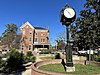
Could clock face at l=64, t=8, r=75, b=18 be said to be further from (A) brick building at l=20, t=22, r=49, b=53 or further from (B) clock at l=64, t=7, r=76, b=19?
(A) brick building at l=20, t=22, r=49, b=53

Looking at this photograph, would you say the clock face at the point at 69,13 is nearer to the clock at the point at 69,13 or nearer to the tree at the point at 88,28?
the clock at the point at 69,13

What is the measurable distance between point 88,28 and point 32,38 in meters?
29.1

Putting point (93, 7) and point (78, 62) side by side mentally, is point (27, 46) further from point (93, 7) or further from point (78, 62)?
point (78, 62)

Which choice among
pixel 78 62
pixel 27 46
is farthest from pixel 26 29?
pixel 78 62

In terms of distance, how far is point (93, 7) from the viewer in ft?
100

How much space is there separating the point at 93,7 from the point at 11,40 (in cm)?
3003

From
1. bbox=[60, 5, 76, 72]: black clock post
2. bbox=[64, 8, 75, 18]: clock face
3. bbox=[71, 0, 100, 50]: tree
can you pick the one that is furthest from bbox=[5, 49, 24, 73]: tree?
bbox=[71, 0, 100, 50]: tree

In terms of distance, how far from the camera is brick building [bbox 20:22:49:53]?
53.2m

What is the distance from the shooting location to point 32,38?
5434 cm

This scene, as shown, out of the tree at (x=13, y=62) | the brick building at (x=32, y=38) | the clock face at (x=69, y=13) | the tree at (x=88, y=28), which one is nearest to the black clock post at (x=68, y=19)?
the clock face at (x=69, y=13)

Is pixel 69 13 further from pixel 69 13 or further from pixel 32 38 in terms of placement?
pixel 32 38

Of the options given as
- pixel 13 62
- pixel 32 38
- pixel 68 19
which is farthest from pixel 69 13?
pixel 32 38

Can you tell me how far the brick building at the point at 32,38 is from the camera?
53.2m

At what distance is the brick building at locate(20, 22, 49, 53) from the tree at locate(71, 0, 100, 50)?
25013 mm
